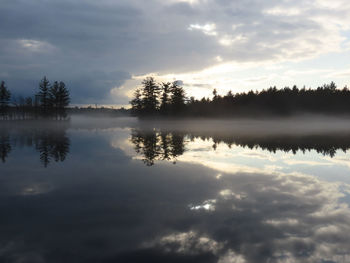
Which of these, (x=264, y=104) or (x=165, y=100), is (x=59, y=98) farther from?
(x=264, y=104)

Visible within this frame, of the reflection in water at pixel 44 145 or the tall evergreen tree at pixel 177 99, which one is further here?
the tall evergreen tree at pixel 177 99

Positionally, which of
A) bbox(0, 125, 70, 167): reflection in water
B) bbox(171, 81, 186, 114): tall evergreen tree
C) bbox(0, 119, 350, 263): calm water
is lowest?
bbox(0, 119, 350, 263): calm water

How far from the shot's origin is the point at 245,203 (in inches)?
319

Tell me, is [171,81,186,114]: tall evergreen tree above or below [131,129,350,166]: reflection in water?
above

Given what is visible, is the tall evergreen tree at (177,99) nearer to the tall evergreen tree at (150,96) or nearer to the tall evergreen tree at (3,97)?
the tall evergreen tree at (150,96)

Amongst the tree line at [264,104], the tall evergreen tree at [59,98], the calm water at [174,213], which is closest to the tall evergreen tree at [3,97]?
the tall evergreen tree at [59,98]

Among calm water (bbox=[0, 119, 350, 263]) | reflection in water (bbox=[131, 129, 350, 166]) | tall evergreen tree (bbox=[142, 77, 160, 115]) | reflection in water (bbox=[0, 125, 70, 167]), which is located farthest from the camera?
tall evergreen tree (bbox=[142, 77, 160, 115])

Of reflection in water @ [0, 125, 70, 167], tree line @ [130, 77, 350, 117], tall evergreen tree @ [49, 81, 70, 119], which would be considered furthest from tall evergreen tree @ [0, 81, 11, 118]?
reflection in water @ [0, 125, 70, 167]

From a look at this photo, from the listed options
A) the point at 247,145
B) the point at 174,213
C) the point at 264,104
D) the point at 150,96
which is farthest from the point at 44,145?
the point at 264,104

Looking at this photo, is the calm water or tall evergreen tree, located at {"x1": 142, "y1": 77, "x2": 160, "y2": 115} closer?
the calm water

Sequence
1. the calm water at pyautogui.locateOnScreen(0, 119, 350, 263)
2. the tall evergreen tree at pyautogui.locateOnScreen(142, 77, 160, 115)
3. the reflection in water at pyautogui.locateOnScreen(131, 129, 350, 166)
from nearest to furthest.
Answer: the calm water at pyautogui.locateOnScreen(0, 119, 350, 263) → the reflection in water at pyautogui.locateOnScreen(131, 129, 350, 166) → the tall evergreen tree at pyautogui.locateOnScreen(142, 77, 160, 115)

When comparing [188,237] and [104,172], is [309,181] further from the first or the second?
[104,172]

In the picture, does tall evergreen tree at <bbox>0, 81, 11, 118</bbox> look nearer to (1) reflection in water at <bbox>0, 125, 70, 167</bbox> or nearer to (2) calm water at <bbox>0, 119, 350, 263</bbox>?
(1) reflection in water at <bbox>0, 125, 70, 167</bbox>

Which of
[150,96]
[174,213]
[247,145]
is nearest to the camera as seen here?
[174,213]
